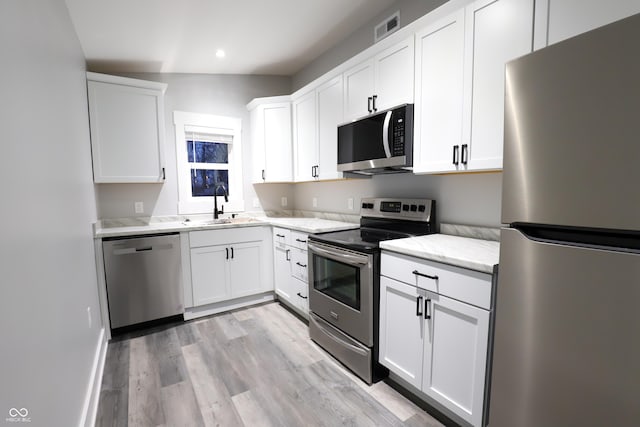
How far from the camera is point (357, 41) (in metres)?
2.79

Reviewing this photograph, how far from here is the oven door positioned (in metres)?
1.88

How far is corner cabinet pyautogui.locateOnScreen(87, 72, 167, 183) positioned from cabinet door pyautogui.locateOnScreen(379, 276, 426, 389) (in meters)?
2.55

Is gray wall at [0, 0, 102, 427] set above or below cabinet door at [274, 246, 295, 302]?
above

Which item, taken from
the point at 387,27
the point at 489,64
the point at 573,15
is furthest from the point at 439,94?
the point at 387,27

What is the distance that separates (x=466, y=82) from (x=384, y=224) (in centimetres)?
122

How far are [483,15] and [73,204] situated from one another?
254cm

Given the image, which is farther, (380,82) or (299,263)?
(299,263)

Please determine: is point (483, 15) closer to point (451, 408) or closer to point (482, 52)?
point (482, 52)

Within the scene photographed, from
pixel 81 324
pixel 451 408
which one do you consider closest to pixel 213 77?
pixel 81 324

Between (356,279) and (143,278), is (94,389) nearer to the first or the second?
(143,278)

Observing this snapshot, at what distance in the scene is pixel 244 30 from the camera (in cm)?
260

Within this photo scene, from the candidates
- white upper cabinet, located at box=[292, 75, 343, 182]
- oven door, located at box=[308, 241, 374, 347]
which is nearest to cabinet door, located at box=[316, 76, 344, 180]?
white upper cabinet, located at box=[292, 75, 343, 182]
